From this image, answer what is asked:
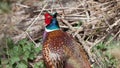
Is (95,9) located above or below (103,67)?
above

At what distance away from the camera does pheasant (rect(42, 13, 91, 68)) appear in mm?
2797

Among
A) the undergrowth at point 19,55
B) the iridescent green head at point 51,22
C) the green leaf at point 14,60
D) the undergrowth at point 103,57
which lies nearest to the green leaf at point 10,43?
the undergrowth at point 19,55

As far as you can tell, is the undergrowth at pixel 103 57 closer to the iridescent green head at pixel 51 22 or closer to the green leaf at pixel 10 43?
the iridescent green head at pixel 51 22

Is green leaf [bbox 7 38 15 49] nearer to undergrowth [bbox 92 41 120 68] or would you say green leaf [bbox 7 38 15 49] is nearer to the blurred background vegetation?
the blurred background vegetation

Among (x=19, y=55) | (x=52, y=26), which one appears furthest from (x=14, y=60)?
(x=52, y=26)

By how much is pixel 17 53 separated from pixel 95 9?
A: 4.01ft

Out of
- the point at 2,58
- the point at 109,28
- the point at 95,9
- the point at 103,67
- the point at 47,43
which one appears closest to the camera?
the point at 47,43

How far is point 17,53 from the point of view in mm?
3539

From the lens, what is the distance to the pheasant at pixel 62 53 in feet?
9.18

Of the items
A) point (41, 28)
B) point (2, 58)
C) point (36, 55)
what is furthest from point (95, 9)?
point (2, 58)

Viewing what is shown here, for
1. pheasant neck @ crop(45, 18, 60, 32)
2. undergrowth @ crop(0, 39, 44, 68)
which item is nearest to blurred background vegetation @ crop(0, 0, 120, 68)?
undergrowth @ crop(0, 39, 44, 68)

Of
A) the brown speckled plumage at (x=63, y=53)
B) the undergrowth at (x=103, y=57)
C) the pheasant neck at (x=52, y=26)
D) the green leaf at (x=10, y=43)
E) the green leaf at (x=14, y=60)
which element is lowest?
the undergrowth at (x=103, y=57)

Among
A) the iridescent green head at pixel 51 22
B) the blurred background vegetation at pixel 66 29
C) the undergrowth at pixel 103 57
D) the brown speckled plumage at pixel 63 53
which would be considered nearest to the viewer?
the brown speckled plumage at pixel 63 53

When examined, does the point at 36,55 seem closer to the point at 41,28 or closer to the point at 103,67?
the point at 41,28
